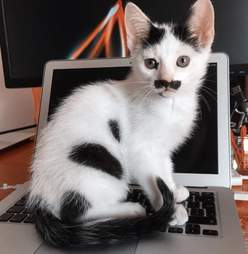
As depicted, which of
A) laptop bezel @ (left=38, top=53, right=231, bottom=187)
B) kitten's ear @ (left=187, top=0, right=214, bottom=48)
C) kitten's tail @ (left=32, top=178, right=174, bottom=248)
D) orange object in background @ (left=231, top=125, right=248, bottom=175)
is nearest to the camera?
kitten's tail @ (left=32, top=178, right=174, bottom=248)

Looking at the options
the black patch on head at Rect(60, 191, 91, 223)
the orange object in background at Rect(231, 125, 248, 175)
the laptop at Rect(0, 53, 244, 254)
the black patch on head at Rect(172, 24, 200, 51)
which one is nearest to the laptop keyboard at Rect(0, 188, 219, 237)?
the laptop at Rect(0, 53, 244, 254)

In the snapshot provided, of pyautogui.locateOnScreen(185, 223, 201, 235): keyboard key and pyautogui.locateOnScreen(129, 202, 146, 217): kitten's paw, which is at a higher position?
pyautogui.locateOnScreen(129, 202, 146, 217): kitten's paw

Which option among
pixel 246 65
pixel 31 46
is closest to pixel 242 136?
pixel 246 65

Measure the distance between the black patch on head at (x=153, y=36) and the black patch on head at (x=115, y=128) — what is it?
0.18 meters

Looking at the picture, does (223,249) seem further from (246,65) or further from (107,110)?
(246,65)

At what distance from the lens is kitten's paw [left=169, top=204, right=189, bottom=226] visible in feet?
1.93

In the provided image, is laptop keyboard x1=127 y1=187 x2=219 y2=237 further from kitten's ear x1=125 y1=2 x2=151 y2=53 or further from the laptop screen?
kitten's ear x1=125 y1=2 x2=151 y2=53

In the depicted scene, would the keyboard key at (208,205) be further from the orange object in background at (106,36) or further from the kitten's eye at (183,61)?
the orange object in background at (106,36)

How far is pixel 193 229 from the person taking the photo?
A: 575 mm

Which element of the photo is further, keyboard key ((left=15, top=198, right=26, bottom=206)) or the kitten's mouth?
keyboard key ((left=15, top=198, right=26, bottom=206))

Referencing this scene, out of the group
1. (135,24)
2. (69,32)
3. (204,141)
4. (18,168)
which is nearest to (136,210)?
(204,141)

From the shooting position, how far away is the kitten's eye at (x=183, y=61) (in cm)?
64

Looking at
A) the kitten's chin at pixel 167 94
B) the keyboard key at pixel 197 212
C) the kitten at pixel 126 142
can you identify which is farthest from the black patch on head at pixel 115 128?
the keyboard key at pixel 197 212

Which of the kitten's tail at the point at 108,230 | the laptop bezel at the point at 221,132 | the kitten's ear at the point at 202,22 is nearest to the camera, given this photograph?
the kitten's tail at the point at 108,230
